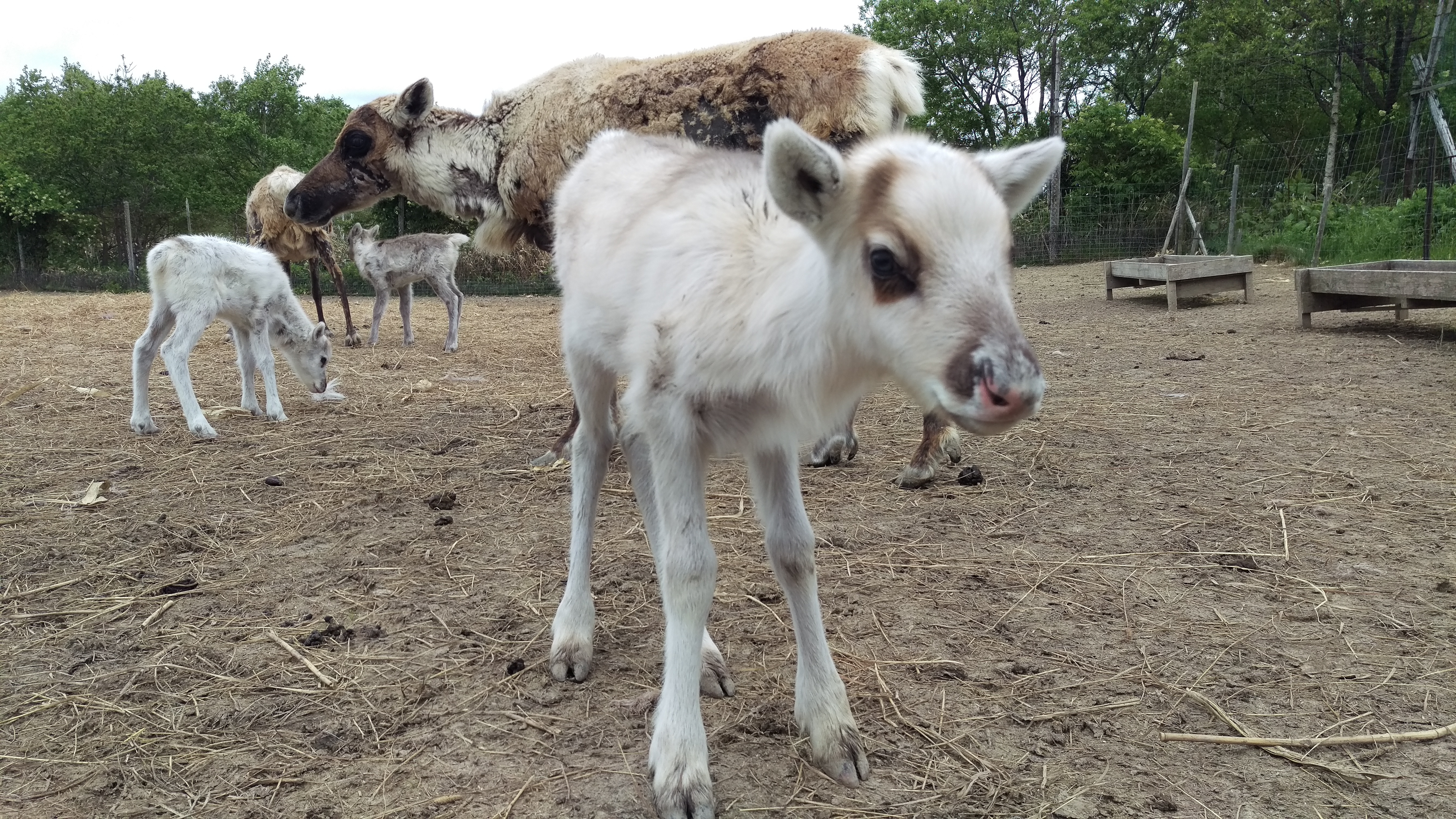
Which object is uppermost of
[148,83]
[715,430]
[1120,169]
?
[148,83]

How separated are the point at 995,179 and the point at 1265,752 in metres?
1.77

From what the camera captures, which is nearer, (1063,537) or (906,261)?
(906,261)

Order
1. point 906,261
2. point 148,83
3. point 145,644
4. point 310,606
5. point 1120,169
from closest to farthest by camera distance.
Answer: point 906,261 → point 145,644 → point 310,606 → point 1120,169 → point 148,83

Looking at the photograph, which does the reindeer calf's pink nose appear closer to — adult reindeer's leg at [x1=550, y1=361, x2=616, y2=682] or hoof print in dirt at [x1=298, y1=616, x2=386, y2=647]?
adult reindeer's leg at [x1=550, y1=361, x2=616, y2=682]

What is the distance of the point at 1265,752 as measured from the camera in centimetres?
253

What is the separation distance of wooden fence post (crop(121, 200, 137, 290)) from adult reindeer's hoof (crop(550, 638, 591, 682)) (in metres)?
22.6

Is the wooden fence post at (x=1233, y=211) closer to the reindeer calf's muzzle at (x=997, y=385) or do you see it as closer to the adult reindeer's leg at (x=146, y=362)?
the adult reindeer's leg at (x=146, y=362)

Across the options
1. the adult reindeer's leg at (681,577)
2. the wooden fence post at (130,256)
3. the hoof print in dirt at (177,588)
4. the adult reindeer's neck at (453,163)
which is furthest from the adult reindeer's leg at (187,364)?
the wooden fence post at (130,256)

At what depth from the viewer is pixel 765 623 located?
3.35 m

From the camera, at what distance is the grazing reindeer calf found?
201 centimetres

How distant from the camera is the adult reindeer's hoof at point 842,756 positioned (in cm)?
241

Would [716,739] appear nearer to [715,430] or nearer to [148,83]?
[715,430]

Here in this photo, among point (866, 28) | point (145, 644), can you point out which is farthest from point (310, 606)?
point (866, 28)

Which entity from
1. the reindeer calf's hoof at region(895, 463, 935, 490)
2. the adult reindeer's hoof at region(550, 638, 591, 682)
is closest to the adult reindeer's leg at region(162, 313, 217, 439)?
the adult reindeer's hoof at region(550, 638, 591, 682)
